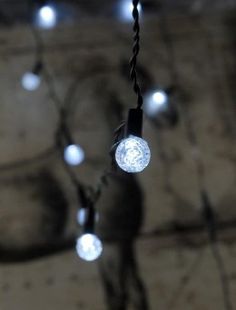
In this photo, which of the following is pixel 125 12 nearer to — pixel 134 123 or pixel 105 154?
pixel 105 154

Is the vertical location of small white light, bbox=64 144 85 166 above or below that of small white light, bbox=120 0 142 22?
below

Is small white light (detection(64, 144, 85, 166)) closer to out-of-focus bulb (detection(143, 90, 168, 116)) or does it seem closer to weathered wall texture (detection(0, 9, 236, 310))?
weathered wall texture (detection(0, 9, 236, 310))

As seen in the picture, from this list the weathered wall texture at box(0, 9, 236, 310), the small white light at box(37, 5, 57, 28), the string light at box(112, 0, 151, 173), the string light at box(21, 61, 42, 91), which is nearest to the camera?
the string light at box(112, 0, 151, 173)

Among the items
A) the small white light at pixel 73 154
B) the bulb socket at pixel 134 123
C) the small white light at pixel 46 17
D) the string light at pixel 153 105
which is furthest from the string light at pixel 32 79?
the bulb socket at pixel 134 123

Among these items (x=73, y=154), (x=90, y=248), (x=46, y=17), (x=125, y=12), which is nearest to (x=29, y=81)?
(x=46, y=17)

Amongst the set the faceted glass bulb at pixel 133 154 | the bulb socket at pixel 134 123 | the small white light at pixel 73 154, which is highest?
the small white light at pixel 73 154

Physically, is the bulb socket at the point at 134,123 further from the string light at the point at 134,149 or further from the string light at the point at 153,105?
the string light at the point at 153,105

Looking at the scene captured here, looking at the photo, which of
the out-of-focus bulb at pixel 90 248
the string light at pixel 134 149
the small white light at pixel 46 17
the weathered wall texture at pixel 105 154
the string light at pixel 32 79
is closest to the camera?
the string light at pixel 134 149

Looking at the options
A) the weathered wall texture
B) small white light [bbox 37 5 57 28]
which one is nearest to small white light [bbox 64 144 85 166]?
the weathered wall texture
